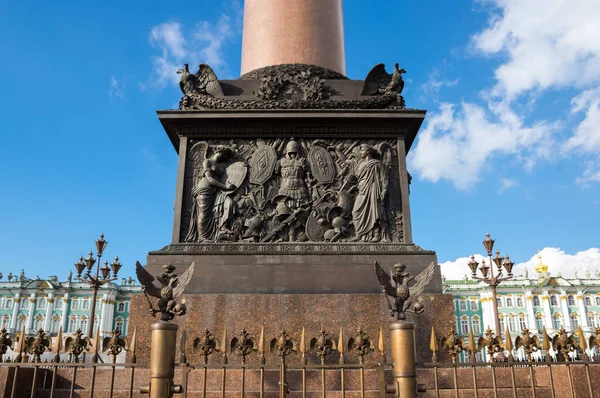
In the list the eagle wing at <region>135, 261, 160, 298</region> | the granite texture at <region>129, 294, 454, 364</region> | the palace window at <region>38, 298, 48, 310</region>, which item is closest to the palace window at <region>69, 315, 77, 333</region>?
the palace window at <region>38, 298, 48, 310</region>

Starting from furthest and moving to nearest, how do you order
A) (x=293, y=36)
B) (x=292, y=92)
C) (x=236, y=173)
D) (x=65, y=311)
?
(x=65, y=311) → (x=293, y=36) → (x=292, y=92) → (x=236, y=173)

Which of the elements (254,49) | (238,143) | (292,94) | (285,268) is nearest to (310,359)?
(285,268)

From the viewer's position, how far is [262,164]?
32.6 ft

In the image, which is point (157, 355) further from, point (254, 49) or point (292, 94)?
point (254, 49)

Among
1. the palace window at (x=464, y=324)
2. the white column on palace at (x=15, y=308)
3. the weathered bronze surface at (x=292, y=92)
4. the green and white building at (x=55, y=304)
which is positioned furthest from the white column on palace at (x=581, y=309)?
the white column on palace at (x=15, y=308)

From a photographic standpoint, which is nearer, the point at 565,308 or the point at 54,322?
the point at 565,308

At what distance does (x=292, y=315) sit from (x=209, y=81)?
523 centimetres

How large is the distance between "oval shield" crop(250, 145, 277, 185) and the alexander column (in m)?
0.02

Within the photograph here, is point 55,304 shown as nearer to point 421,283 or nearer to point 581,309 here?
point 581,309

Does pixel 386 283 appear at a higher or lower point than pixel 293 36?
lower

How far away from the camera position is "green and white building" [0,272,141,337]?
73.2 m

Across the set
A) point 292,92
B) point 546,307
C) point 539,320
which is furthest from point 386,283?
point 546,307

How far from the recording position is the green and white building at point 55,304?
73250 millimetres

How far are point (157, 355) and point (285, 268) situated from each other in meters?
4.43
